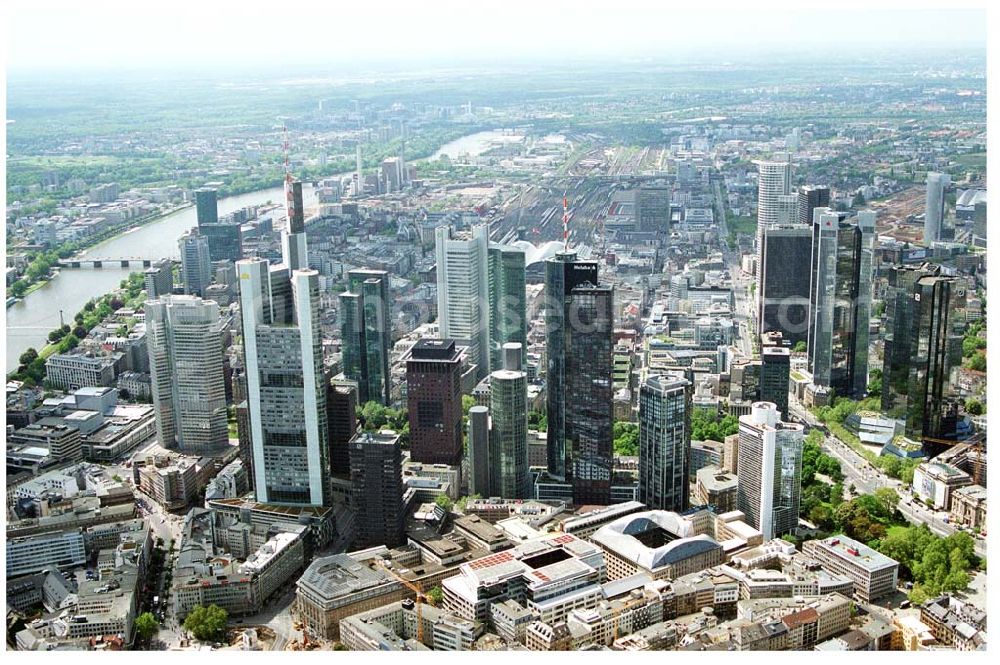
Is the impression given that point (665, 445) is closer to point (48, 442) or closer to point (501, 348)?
point (501, 348)

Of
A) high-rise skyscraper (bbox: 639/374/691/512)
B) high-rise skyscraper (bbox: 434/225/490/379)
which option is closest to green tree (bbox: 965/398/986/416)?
high-rise skyscraper (bbox: 639/374/691/512)

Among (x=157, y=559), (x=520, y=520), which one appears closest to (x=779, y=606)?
(x=520, y=520)

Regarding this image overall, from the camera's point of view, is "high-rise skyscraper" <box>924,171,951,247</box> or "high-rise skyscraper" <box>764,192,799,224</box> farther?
"high-rise skyscraper" <box>764,192,799,224</box>

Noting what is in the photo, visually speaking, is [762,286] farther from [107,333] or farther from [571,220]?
[107,333]

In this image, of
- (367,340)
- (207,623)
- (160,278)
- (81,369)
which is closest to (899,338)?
(367,340)

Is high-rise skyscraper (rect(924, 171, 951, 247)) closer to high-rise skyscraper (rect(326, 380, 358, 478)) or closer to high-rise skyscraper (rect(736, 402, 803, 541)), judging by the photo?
high-rise skyscraper (rect(736, 402, 803, 541))

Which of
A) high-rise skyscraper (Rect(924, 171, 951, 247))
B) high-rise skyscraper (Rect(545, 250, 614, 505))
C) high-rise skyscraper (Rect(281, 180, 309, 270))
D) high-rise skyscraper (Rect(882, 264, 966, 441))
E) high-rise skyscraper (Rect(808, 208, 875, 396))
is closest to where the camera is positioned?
high-rise skyscraper (Rect(545, 250, 614, 505))

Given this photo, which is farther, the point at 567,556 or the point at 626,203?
the point at 626,203

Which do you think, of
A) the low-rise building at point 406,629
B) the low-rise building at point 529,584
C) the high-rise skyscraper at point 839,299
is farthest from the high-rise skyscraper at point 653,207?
Result: the low-rise building at point 406,629
